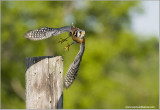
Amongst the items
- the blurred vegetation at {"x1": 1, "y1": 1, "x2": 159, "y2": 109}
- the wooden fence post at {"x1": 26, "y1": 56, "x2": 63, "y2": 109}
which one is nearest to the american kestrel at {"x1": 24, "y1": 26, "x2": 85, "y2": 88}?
the wooden fence post at {"x1": 26, "y1": 56, "x2": 63, "y2": 109}

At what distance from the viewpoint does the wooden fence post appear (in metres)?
4.98

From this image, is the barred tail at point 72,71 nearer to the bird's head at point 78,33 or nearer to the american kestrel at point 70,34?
the american kestrel at point 70,34

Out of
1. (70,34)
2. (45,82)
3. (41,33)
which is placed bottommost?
(45,82)

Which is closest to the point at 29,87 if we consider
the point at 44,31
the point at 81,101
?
the point at 44,31

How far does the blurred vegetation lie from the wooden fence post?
15.8 metres

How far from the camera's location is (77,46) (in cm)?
2158

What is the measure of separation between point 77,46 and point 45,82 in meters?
16.6

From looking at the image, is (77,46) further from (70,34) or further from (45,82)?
(45,82)

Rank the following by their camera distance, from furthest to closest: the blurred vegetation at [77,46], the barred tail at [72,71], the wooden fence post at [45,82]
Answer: the blurred vegetation at [77,46]
the barred tail at [72,71]
the wooden fence post at [45,82]

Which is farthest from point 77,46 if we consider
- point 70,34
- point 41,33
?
point 41,33

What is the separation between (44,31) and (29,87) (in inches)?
30.7

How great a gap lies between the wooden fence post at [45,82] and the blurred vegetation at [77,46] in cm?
1583

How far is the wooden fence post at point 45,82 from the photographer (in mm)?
4977

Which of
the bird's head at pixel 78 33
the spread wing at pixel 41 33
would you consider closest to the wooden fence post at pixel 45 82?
the spread wing at pixel 41 33
